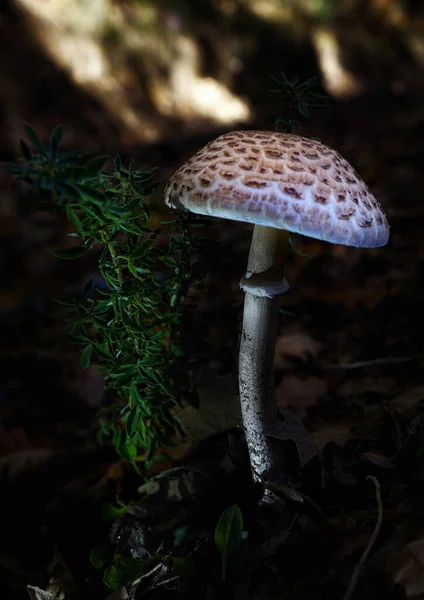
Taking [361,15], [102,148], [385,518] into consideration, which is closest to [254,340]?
[385,518]

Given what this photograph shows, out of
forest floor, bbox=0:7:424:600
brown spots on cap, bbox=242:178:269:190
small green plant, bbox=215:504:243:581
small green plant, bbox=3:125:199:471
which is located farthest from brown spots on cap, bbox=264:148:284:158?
small green plant, bbox=215:504:243:581

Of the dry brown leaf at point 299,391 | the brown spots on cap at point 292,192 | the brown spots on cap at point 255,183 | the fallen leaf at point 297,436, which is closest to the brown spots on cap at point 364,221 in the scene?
the brown spots on cap at point 292,192

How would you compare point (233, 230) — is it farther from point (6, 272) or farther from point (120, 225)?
point (120, 225)

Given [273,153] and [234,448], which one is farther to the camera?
[234,448]

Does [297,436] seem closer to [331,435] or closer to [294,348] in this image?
[331,435]

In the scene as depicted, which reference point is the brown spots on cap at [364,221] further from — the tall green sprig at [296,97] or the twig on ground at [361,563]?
the twig on ground at [361,563]

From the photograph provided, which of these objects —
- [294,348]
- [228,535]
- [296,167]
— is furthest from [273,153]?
[294,348]

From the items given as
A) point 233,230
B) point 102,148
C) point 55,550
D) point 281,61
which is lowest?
point 55,550
